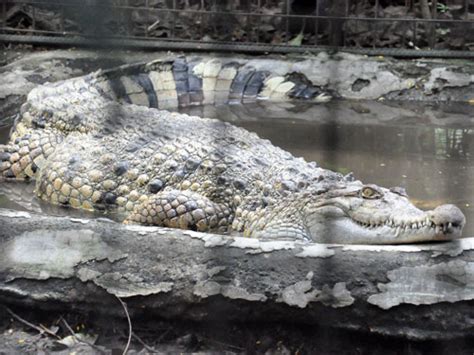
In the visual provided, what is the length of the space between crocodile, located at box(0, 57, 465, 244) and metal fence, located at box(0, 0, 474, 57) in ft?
6.51

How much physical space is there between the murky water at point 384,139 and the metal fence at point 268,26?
2.73 ft

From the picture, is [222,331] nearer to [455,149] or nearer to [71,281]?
[71,281]

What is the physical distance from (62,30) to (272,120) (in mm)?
2226

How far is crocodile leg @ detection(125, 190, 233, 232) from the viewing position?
14.8 ft

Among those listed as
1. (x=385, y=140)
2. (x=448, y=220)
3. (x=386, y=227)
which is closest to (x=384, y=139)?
(x=385, y=140)


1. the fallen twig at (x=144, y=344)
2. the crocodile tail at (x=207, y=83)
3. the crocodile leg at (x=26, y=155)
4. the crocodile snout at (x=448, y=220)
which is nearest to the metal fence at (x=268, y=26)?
the crocodile tail at (x=207, y=83)

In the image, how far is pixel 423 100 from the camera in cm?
761

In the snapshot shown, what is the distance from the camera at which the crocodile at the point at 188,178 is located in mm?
4129

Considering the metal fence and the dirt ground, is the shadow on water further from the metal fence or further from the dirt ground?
the dirt ground

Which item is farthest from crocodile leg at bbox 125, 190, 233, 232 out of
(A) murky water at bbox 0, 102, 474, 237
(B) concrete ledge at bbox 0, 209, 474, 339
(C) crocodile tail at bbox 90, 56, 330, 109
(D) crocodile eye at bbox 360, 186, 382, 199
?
(C) crocodile tail at bbox 90, 56, 330, 109

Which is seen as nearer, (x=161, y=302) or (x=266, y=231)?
(x=161, y=302)

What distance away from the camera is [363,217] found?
4109 millimetres

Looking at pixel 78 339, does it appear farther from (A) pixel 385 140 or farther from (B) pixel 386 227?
(A) pixel 385 140

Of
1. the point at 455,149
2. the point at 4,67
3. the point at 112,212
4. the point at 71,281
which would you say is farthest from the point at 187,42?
the point at 71,281
